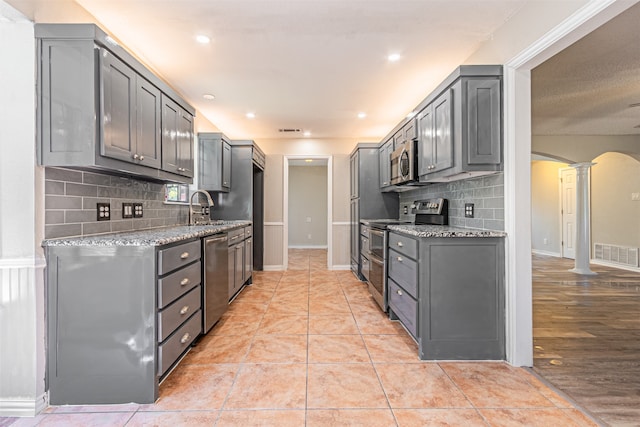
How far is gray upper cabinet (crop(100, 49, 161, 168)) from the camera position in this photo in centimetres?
180

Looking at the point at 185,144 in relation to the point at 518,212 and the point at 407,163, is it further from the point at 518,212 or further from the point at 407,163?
the point at 518,212

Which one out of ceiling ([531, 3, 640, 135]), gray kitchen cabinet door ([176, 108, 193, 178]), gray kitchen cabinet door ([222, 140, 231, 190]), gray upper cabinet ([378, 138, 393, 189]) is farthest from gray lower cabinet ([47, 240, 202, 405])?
ceiling ([531, 3, 640, 135])

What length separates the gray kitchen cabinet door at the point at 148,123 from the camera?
215 cm

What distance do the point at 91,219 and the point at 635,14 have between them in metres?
4.10

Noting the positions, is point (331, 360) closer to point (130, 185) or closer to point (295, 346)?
point (295, 346)

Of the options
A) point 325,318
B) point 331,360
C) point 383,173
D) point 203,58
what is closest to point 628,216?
point 383,173

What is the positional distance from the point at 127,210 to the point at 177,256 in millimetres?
910

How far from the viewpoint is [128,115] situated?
202 cm

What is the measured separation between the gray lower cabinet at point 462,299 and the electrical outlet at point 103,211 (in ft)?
7.79

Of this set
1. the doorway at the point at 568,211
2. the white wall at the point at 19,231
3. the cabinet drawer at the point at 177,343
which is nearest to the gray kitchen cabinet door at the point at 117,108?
the white wall at the point at 19,231

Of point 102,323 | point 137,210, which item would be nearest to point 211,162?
point 137,210

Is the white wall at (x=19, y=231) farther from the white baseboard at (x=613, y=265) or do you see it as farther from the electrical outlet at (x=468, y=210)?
the white baseboard at (x=613, y=265)

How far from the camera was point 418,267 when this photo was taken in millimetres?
2320

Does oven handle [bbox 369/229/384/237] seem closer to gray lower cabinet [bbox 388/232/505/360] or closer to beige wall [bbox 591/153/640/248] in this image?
gray lower cabinet [bbox 388/232/505/360]
